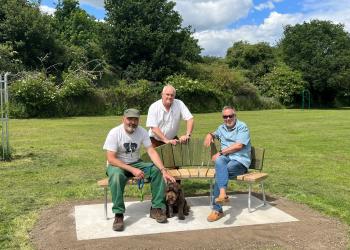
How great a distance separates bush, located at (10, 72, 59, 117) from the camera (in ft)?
85.0

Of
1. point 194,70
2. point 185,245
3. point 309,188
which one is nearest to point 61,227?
point 185,245

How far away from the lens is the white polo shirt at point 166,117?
20.7 ft

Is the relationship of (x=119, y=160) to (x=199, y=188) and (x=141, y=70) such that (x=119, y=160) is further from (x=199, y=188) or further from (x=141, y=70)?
(x=141, y=70)

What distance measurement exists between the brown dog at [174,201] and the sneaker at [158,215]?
6.6 inches

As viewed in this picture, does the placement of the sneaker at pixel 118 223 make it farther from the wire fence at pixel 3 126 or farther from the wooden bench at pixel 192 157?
the wire fence at pixel 3 126

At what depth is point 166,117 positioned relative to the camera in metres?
6.35

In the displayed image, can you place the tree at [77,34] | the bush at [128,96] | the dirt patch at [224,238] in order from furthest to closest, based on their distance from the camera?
the tree at [77,34]
the bush at [128,96]
the dirt patch at [224,238]

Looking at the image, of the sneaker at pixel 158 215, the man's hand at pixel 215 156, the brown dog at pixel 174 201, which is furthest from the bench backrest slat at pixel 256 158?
the sneaker at pixel 158 215

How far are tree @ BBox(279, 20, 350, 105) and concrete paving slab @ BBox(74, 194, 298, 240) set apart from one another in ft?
139

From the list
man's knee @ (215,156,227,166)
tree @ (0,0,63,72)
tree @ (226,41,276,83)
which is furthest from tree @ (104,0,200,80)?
man's knee @ (215,156,227,166)

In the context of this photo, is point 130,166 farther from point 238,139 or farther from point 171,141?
point 238,139

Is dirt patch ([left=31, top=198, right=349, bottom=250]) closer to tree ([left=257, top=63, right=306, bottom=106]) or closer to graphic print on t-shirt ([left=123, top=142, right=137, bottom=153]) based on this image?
graphic print on t-shirt ([left=123, top=142, right=137, bottom=153])

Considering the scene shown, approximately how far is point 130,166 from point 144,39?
2990cm

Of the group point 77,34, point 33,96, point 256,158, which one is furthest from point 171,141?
point 77,34
